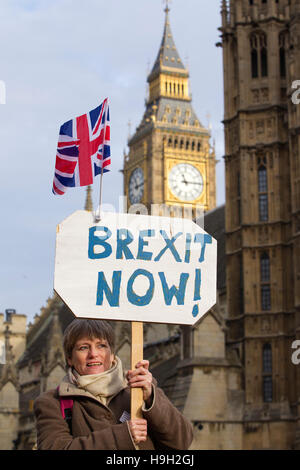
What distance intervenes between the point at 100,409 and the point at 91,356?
12.5 inches

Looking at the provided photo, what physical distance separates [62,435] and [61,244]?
1057 mm

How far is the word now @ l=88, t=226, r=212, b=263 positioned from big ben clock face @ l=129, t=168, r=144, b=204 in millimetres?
72596

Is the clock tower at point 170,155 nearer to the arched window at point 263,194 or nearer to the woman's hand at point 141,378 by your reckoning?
the arched window at point 263,194

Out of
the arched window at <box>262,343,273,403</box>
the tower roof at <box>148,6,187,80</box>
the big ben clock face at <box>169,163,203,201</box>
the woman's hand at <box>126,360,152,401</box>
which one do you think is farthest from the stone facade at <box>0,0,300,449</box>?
the tower roof at <box>148,6,187,80</box>

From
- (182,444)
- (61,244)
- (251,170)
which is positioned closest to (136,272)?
(61,244)

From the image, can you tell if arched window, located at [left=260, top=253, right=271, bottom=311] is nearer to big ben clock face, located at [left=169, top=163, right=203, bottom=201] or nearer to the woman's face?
the woman's face

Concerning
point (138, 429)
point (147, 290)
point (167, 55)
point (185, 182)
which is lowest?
point (138, 429)

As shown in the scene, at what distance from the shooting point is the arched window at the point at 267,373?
34.0 meters

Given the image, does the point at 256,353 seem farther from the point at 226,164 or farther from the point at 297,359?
the point at 226,164

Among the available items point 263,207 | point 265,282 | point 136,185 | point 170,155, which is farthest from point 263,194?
point 136,185

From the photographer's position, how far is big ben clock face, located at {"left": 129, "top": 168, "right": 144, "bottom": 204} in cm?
7912

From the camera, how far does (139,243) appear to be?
5.54m

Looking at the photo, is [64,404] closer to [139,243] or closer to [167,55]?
[139,243]

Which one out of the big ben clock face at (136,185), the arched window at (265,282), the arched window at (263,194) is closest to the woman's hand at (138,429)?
the arched window at (265,282)
